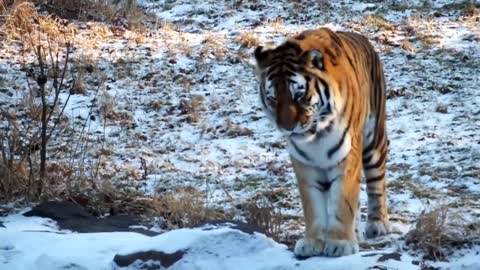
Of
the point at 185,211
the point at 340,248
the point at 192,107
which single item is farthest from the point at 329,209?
the point at 192,107

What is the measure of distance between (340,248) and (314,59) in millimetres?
886

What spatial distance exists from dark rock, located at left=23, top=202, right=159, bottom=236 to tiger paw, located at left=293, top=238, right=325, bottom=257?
112 cm

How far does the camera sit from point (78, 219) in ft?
16.6

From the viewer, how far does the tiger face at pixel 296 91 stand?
386 cm

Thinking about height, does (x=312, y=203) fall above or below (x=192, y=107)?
below

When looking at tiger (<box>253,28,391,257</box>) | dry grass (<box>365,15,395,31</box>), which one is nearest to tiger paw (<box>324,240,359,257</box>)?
tiger (<box>253,28,391,257</box>)

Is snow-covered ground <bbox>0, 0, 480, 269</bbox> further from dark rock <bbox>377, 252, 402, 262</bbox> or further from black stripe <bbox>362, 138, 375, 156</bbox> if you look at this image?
black stripe <bbox>362, 138, 375, 156</bbox>

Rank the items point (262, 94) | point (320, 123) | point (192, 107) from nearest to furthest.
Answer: point (320, 123) → point (262, 94) → point (192, 107)

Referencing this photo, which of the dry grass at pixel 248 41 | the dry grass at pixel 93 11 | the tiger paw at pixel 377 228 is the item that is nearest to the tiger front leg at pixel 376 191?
the tiger paw at pixel 377 228

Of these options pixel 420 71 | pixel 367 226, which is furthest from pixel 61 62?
pixel 367 226

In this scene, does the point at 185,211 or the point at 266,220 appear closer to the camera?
the point at 266,220

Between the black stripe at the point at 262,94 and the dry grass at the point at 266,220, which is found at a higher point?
the black stripe at the point at 262,94

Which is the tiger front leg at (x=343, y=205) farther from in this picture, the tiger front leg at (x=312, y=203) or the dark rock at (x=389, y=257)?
the dark rock at (x=389, y=257)

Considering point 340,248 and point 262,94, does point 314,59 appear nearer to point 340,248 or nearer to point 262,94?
point 262,94
